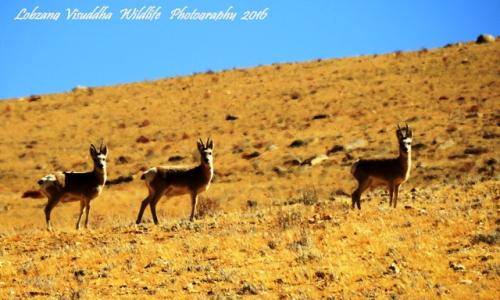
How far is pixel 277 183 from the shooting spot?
34281mm

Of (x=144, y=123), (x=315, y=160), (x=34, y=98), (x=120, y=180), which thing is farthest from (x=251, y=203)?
(x=34, y=98)

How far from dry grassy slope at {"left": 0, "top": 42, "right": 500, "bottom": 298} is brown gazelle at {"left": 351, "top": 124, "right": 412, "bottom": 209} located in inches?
33.2

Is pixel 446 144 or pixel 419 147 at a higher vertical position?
pixel 446 144

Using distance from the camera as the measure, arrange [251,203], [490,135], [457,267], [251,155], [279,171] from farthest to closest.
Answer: [251,155], [490,135], [279,171], [251,203], [457,267]

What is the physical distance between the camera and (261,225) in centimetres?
1636

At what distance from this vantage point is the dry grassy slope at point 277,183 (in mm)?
12305

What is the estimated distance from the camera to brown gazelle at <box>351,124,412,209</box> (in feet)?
61.8

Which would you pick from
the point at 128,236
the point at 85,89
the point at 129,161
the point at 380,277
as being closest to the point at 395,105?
the point at 129,161

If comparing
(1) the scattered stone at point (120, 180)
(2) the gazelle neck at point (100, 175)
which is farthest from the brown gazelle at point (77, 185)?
(1) the scattered stone at point (120, 180)

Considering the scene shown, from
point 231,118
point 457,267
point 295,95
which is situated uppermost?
point 295,95

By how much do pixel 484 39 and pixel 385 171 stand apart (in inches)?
1857

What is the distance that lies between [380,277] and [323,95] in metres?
41.9

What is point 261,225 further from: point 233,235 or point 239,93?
point 239,93

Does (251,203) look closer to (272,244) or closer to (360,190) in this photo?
(360,190)
